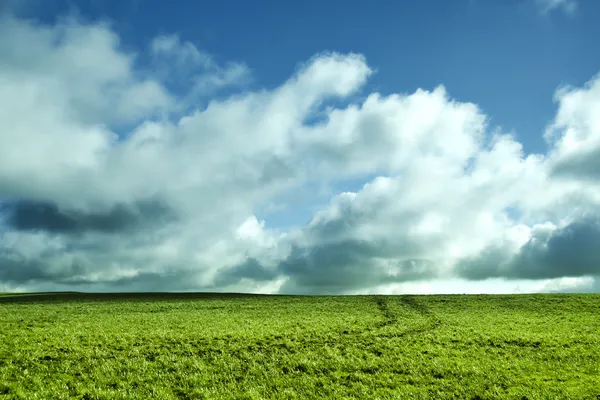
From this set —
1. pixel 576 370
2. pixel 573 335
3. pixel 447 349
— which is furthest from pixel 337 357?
pixel 573 335

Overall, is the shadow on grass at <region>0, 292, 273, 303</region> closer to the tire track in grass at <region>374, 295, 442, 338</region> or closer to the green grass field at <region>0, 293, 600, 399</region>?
the tire track in grass at <region>374, 295, 442, 338</region>

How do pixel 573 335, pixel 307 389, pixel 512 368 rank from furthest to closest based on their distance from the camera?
pixel 573 335, pixel 512 368, pixel 307 389

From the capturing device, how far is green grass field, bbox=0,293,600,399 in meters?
24.5

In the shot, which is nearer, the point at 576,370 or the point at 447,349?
the point at 576,370

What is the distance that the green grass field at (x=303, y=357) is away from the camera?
24500 millimetres

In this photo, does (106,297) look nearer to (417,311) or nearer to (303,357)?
(417,311)

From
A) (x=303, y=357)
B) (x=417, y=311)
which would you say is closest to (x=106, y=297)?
(x=417, y=311)

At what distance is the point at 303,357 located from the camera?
99.1 feet

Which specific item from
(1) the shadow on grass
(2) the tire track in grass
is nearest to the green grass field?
(2) the tire track in grass

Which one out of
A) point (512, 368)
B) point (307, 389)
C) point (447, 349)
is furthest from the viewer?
point (447, 349)

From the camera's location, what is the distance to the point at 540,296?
72000 millimetres

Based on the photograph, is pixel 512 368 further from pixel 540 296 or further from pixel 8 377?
pixel 540 296

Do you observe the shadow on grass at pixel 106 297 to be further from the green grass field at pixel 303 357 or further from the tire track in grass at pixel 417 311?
the green grass field at pixel 303 357

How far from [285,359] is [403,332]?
14.8 m
